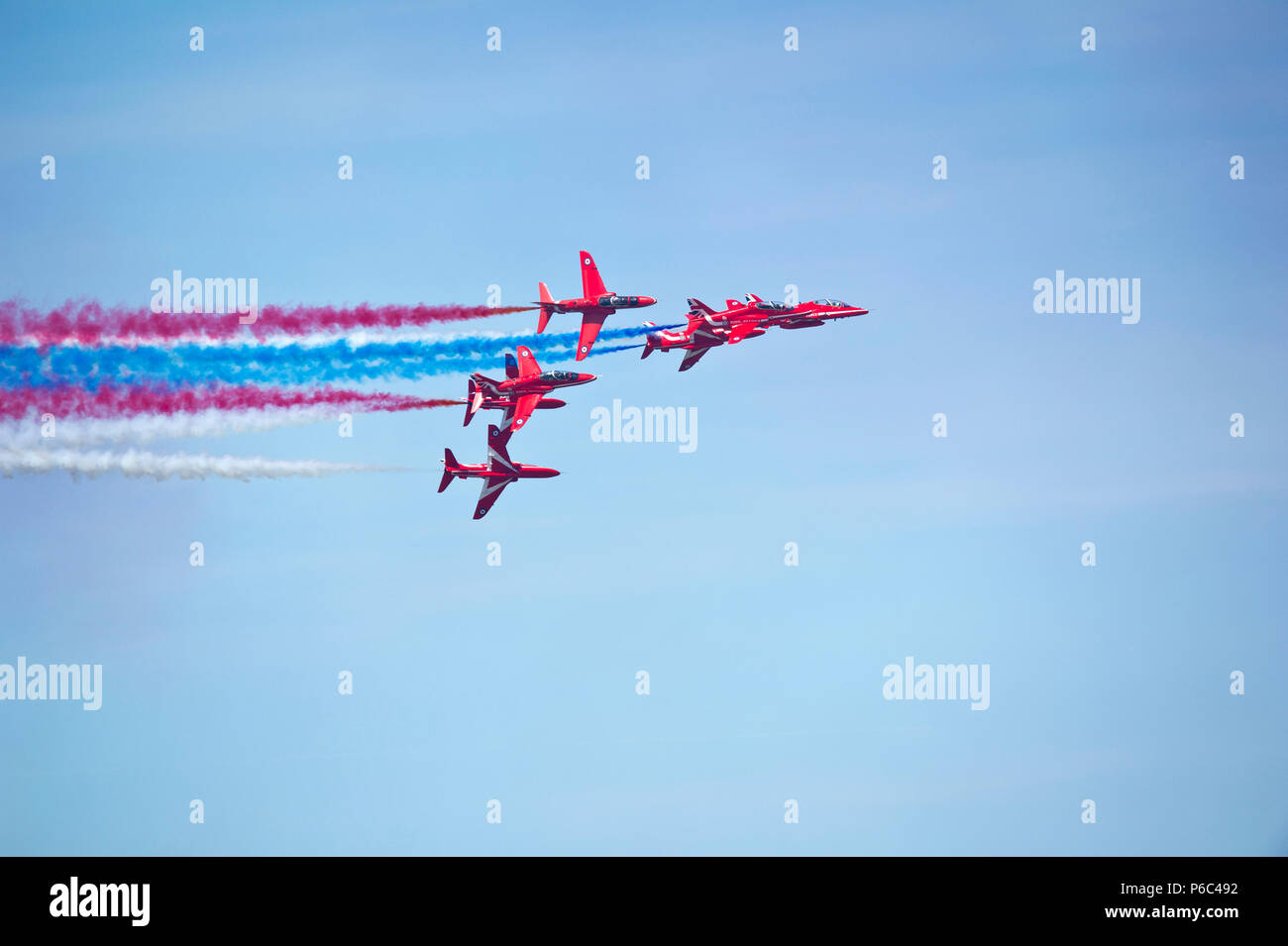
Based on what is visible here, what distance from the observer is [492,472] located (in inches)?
3497

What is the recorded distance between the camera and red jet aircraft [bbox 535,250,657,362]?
8662 cm

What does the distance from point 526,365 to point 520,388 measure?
1.09 metres

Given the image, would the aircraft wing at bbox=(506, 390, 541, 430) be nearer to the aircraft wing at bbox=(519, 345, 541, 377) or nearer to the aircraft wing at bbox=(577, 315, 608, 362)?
the aircraft wing at bbox=(519, 345, 541, 377)

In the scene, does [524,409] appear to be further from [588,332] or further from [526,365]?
[588,332]

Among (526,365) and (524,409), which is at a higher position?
(526,365)

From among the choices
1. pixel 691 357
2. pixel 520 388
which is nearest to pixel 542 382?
pixel 520 388

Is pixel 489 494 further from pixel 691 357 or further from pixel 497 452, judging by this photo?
pixel 691 357

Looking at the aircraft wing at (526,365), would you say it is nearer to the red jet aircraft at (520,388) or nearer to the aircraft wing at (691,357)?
the red jet aircraft at (520,388)

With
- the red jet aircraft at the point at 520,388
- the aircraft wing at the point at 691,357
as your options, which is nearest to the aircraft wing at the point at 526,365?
the red jet aircraft at the point at 520,388

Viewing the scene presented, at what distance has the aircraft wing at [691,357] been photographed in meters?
87.3

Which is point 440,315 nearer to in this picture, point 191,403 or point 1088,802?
point 191,403

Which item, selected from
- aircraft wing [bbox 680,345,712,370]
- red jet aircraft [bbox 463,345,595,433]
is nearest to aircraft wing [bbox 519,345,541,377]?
red jet aircraft [bbox 463,345,595,433]

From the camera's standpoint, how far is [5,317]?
7819 centimetres

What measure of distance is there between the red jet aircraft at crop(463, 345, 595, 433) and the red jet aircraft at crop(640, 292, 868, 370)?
12.5ft
